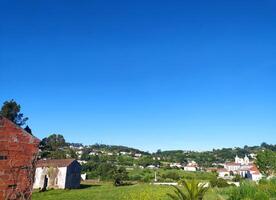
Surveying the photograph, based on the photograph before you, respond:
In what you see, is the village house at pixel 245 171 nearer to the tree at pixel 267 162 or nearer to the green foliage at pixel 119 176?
the tree at pixel 267 162

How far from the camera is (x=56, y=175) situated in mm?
50344

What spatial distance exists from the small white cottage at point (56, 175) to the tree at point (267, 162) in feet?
119

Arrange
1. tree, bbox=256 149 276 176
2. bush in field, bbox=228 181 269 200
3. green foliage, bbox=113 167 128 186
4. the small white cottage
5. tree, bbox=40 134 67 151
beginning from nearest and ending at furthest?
bush in field, bbox=228 181 269 200
the small white cottage
green foliage, bbox=113 167 128 186
tree, bbox=256 149 276 176
tree, bbox=40 134 67 151

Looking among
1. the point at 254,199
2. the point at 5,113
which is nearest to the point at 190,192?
the point at 254,199

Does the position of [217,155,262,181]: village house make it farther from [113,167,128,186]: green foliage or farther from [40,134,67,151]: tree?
[40,134,67,151]: tree

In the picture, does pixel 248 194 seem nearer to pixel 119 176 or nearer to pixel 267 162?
pixel 119 176

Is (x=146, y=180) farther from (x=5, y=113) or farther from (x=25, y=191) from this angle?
(x=25, y=191)

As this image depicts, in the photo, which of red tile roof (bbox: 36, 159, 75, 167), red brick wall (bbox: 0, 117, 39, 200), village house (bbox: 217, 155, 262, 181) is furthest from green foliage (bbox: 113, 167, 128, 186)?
red brick wall (bbox: 0, 117, 39, 200)

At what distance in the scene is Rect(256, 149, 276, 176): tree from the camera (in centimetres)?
6276

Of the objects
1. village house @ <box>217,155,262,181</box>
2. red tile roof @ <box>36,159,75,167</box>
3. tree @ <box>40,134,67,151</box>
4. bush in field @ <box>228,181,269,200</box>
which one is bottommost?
bush in field @ <box>228,181,269,200</box>

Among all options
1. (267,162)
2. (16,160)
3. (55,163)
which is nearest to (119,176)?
(55,163)

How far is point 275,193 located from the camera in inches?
979

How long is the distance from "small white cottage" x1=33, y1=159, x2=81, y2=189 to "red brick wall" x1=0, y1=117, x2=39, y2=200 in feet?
131

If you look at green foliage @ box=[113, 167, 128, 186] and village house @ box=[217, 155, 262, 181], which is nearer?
green foliage @ box=[113, 167, 128, 186]
